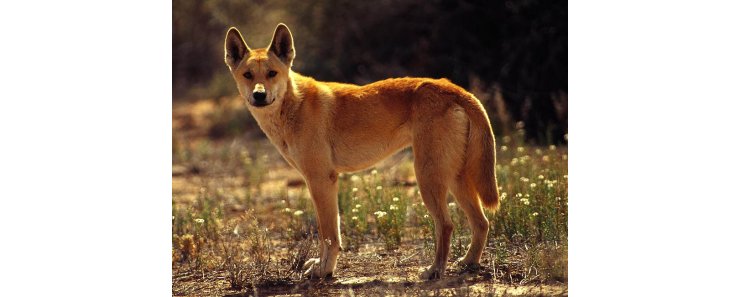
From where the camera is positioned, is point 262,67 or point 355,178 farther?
point 355,178

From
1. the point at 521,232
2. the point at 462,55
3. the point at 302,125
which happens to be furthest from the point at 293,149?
the point at 462,55

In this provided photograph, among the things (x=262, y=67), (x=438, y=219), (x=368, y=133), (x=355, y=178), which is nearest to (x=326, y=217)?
(x=368, y=133)

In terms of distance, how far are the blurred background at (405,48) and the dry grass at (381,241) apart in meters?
0.60

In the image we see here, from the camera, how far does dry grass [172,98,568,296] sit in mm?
4949

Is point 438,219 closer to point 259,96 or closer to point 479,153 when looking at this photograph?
point 479,153

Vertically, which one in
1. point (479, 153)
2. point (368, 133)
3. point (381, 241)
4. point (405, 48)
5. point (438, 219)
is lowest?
point (381, 241)

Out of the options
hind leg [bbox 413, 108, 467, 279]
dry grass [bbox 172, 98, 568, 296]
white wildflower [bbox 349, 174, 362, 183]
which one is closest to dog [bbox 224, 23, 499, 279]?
hind leg [bbox 413, 108, 467, 279]

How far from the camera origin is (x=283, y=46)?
531 cm

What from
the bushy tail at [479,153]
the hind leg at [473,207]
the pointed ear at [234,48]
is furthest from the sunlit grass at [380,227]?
the pointed ear at [234,48]

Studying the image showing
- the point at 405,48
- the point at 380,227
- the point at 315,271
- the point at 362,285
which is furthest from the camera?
the point at 405,48

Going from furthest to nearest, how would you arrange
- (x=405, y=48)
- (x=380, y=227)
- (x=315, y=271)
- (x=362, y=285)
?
1. (x=405, y=48)
2. (x=380, y=227)
3. (x=315, y=271)
4. (x=362, y=285)

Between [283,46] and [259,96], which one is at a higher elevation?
[283,46]

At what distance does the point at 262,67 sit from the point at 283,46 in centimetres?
25
